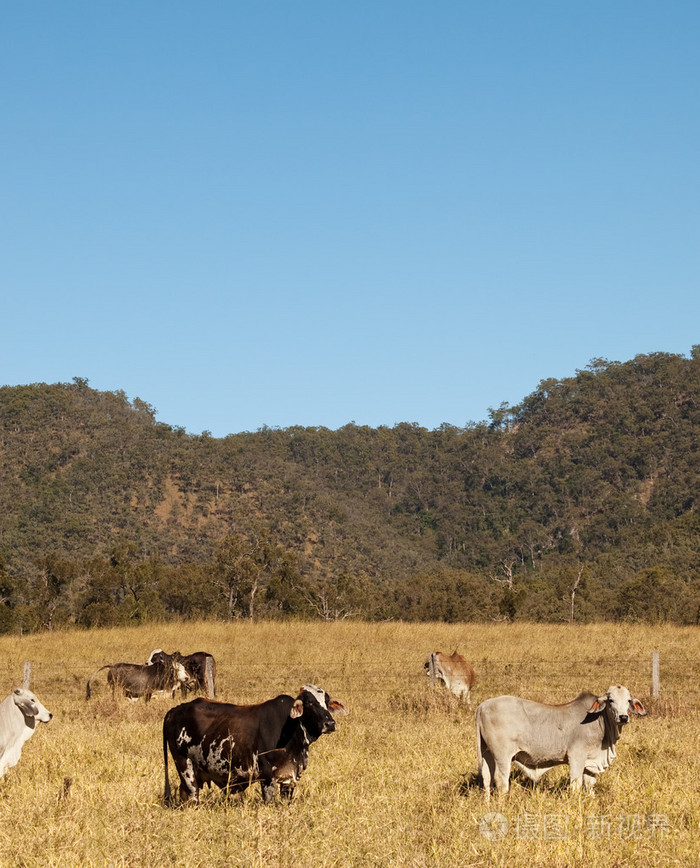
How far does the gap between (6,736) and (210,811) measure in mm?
2554

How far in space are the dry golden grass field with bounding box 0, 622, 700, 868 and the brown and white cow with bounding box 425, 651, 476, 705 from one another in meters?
0.31

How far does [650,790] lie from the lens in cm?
812

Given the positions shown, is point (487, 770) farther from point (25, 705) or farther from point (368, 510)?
point (368, 510)

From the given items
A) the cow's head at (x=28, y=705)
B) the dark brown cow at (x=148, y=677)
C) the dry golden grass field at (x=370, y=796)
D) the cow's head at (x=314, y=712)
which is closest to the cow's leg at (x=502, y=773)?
the dry golden grass field at (x=370, y=796)

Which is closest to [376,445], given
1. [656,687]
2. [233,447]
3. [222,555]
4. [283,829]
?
[233,447]

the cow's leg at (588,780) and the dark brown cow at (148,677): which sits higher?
the cow's leg at (588,780)

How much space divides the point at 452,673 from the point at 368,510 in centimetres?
9231

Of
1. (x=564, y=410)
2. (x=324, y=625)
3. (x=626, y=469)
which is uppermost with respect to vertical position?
(x=564, y=410)

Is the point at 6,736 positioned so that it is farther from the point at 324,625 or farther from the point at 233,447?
the point at 233,447

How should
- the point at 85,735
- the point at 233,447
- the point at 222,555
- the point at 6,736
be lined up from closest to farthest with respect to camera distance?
the point at 6,736
the point at 85,735
the point at 222,555
the point at 233,447

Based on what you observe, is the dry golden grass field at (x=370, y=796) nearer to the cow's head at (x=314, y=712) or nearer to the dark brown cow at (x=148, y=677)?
the dark brown cow at (x=148, y=677)

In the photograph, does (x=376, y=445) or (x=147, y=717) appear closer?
(x=147, y=717)

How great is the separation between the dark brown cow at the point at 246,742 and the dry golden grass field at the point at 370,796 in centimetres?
18

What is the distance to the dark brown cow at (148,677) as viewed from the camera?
15836 mm
